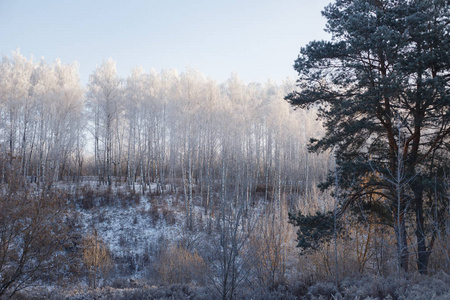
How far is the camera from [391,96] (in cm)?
742

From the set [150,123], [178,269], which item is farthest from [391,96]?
[150,123]

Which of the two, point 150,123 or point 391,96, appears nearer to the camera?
point 391,96

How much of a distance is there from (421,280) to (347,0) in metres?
7.82

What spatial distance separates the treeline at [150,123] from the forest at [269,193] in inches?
6.5

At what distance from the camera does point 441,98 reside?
22.6ft

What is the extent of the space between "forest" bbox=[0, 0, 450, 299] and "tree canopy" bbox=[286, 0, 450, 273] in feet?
0.15

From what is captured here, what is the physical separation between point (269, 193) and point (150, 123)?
11.4m

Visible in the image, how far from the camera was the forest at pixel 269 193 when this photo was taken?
717 centimetres

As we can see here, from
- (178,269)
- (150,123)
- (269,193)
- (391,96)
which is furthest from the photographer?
(269,193)

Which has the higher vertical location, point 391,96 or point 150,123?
point 150,123

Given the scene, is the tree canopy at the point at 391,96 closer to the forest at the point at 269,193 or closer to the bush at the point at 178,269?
the forest at the point at 269,193

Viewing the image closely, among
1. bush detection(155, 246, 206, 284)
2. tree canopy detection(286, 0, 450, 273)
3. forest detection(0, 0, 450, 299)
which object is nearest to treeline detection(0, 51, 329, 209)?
forest detection(0, 0, 450, 299)

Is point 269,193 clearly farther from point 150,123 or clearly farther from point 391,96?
point 391,96

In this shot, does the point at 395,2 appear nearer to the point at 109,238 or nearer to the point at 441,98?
the point at 441,98
